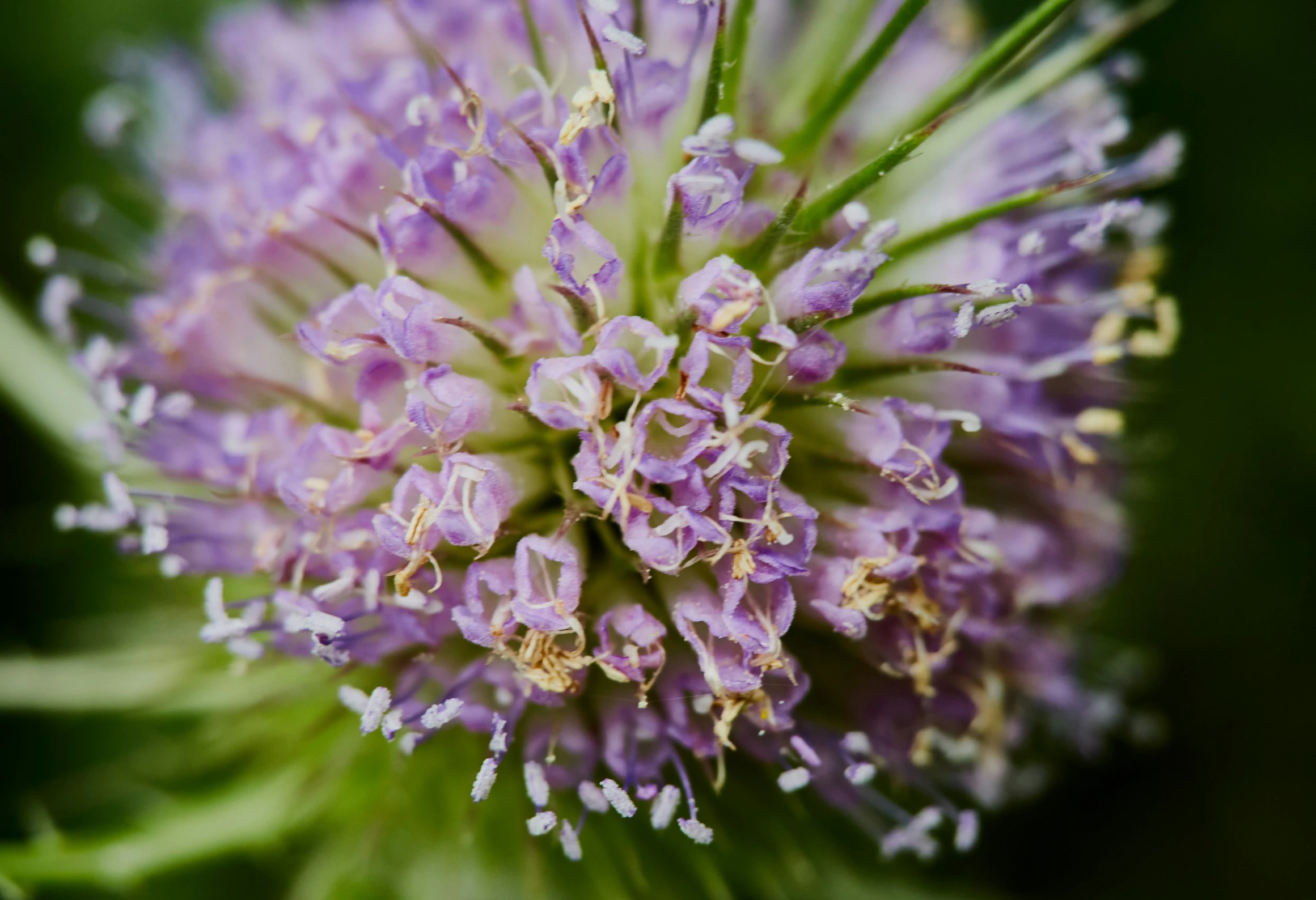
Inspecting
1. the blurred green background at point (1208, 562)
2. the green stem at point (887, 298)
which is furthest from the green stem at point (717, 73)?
the blurred green background at point (1208, 562)

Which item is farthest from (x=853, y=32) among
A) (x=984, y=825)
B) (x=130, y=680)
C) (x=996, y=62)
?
(x=984, y=825)

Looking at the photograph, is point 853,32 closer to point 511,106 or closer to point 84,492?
point 511,106

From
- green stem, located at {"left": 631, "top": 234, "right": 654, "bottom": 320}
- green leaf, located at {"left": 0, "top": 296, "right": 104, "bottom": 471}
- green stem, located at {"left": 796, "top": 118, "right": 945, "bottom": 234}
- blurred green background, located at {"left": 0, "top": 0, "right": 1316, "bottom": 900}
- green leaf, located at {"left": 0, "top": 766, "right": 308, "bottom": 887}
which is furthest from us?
blurred green background, located at {"left": 0, "top": 0, "right": 1316, "bottom": 900}

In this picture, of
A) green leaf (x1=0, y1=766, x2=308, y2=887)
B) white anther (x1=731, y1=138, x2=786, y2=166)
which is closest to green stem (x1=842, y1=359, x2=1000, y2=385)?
white anther (x1=731, y1=138, x2=786, y2=166)

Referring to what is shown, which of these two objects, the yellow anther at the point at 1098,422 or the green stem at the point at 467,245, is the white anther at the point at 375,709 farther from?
the yellow anther at the point at 1098,422

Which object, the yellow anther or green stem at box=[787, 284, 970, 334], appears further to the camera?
the yellow anther

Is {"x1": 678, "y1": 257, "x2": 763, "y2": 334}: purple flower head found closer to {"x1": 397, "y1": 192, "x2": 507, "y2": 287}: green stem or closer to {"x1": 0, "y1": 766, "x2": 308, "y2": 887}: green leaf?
{"x1": 397, "y1": 192, "x2": 507, "y2": 287}: green stem
